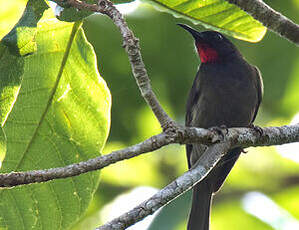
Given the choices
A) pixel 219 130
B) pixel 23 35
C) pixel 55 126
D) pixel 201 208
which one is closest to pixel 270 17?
pixel 219 130

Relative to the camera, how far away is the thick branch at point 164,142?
105 inches

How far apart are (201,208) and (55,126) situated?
187 centimetres

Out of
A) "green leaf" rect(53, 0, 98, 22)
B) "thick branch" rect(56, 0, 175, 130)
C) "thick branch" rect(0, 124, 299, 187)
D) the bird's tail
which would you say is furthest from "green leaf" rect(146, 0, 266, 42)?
the bird's tail

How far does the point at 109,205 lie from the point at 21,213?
70.2 inches

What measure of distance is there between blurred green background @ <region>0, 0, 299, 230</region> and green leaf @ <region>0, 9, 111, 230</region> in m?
1.11

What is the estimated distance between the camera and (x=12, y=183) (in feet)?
8.57

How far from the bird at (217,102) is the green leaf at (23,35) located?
1.99 m

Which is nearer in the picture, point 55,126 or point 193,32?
point 55,126

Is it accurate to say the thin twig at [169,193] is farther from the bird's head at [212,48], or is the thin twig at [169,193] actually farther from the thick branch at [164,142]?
the bird's head at [212,48]

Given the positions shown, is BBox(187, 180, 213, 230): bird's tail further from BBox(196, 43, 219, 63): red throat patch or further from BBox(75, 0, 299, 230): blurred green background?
BBox(196, 43, 219, 63): red throat patch

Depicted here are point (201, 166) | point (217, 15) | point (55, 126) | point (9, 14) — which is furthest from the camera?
point (217, 15)

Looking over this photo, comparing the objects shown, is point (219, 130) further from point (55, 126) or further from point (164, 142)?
point (55, 126)

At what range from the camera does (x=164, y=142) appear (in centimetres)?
289

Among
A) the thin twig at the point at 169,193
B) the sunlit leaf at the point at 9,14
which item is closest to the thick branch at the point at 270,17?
the thin twig at the point at 169,193
